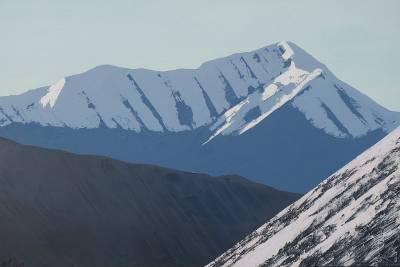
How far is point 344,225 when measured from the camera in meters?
43.2

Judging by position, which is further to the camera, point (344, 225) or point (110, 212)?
point (110, 212)

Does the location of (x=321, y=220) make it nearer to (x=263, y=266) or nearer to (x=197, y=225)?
(x=263, y=266)

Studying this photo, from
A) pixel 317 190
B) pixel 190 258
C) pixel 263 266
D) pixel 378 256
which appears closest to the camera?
pixel 378 256

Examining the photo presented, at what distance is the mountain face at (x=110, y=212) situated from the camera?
108062mm

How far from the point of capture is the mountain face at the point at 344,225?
37438 millimetres

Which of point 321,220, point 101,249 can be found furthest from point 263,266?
point 101,249

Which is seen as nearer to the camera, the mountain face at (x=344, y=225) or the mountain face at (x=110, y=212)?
the mountain face at (x=344, y=225)

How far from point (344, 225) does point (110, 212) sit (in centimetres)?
8888

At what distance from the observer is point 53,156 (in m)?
135

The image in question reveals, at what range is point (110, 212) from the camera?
129m

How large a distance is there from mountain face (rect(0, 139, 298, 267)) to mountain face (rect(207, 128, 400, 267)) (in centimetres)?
4494

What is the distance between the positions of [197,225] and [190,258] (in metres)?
17.9

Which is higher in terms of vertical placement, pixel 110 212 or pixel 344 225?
pixel 344 225

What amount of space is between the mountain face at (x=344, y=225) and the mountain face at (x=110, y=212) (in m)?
44.9
